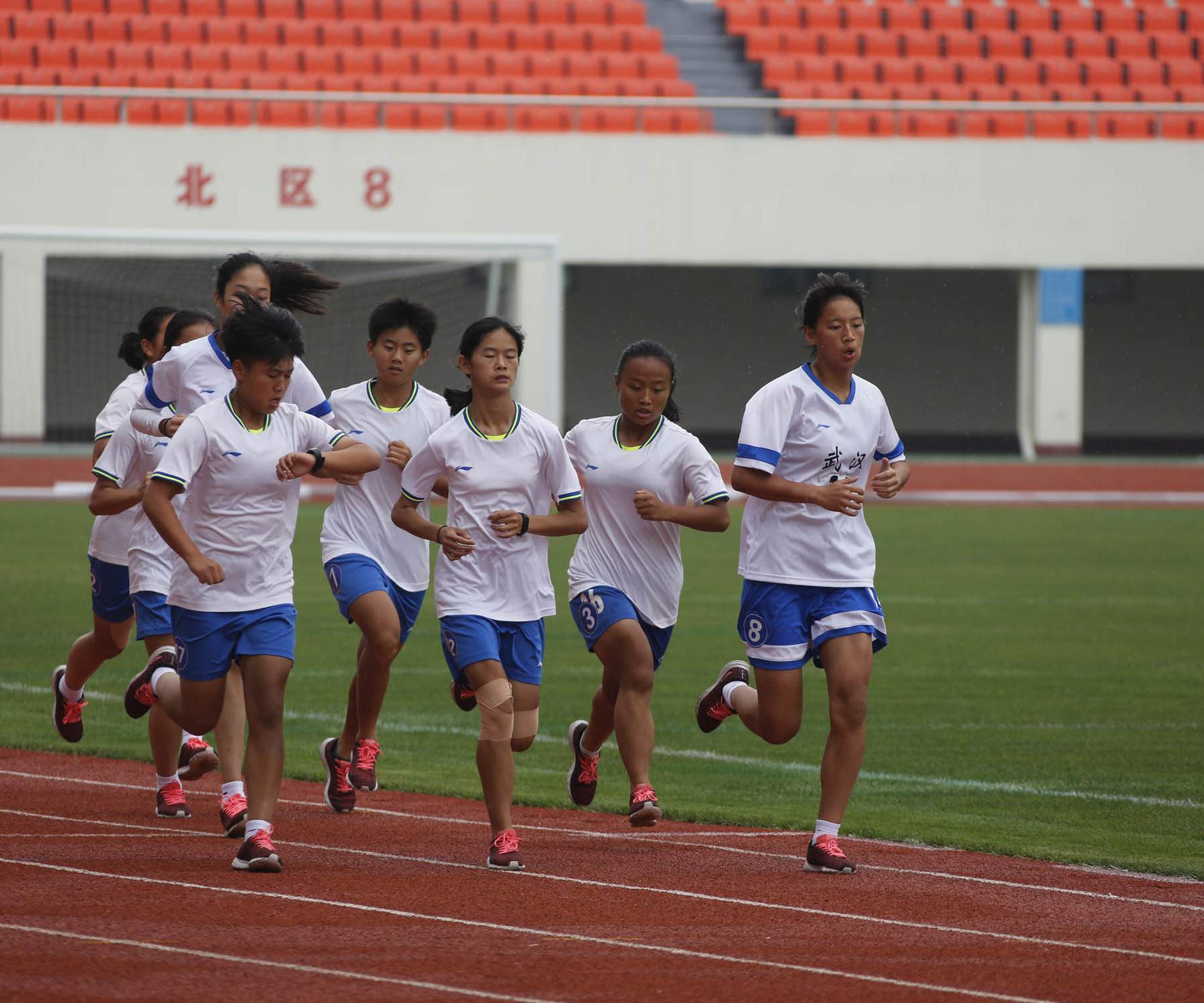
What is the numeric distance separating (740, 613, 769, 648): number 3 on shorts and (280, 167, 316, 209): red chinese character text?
2458cm

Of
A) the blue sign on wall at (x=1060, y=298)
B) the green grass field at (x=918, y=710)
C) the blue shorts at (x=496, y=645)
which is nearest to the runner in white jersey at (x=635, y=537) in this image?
the blue shorts at (x=496, y=645)

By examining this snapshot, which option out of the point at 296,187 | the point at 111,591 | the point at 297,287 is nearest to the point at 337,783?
the point at 111,591

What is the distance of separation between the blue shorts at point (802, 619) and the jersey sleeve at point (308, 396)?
190 centimetres

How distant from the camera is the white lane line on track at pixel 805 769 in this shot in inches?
331

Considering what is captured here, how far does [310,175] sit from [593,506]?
23.8 m

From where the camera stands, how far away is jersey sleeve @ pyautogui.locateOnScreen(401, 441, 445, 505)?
688 centimetres

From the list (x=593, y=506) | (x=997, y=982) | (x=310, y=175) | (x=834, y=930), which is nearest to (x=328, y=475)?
(x=593, y=506)

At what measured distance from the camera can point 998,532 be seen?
886 inches

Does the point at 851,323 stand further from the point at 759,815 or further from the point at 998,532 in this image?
the point at 998,532

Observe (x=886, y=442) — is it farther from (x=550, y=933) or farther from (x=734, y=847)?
(x=550, y=933)

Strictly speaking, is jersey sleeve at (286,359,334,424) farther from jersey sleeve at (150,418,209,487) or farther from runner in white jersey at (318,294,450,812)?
jersey sleeve at (150,418,209,487)

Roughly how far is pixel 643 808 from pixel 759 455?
1.50 m

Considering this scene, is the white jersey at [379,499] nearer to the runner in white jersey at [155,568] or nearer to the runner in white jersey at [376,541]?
the runner in white jersey at [376,541]

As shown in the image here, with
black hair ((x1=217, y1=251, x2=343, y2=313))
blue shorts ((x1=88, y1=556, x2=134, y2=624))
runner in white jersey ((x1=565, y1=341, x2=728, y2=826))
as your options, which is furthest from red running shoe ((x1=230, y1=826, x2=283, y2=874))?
black hair ((x1=217, y1=251, x2=343, y2=313))
